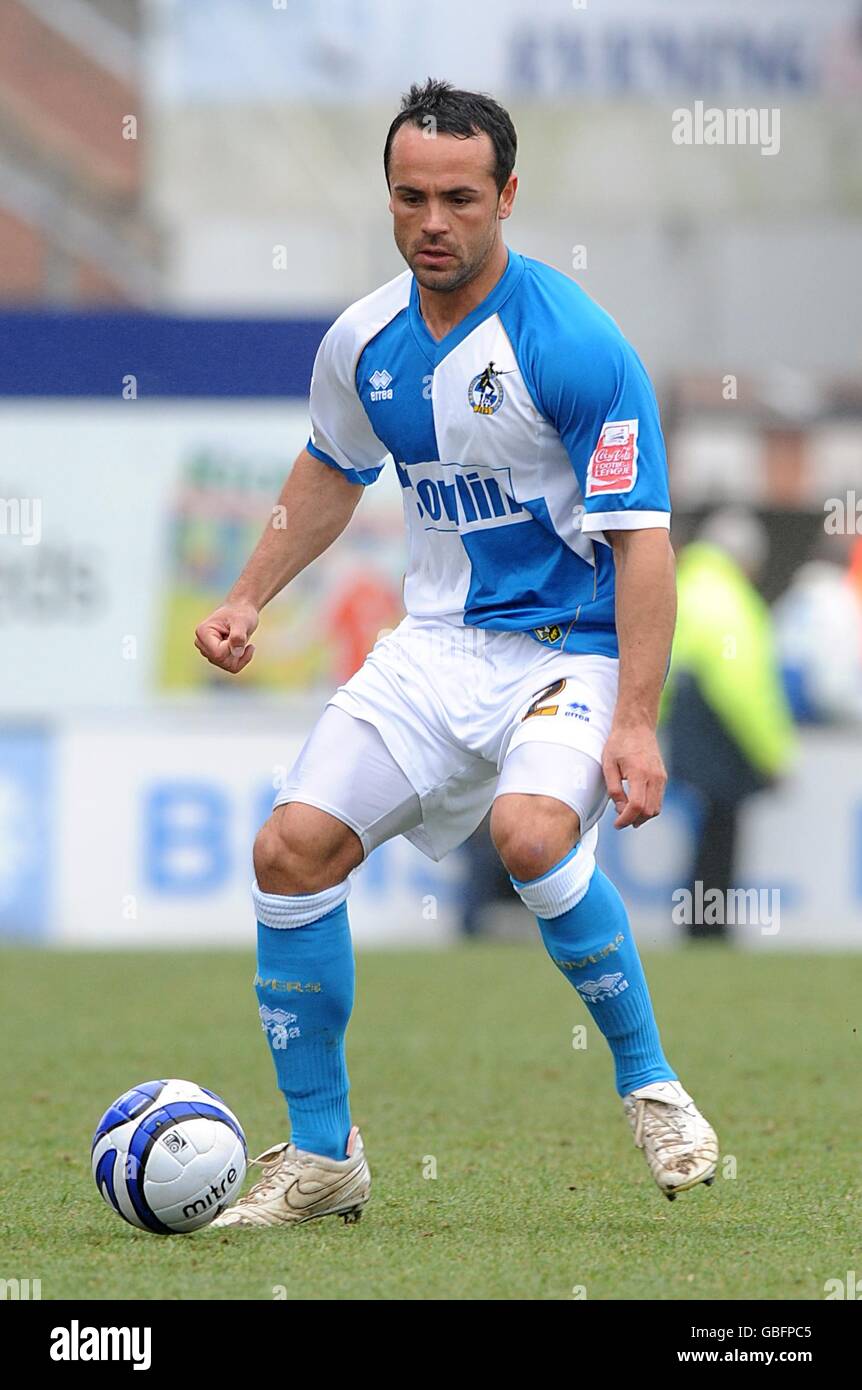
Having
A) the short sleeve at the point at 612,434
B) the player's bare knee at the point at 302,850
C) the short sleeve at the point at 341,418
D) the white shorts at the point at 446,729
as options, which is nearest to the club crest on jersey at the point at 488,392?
the short sleeve at the point at 612,434

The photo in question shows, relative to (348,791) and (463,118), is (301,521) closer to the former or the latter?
(348,791)

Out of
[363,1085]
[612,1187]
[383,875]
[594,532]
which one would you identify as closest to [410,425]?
[594,532]

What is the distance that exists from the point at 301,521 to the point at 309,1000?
104 centimetres

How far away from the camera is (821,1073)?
7.14 meters

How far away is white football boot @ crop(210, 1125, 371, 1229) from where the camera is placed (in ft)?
15.4

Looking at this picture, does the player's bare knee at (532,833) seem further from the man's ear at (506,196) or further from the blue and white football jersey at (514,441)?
the man's ear at (506,196)

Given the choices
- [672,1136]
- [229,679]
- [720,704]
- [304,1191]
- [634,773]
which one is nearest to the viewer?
[634,773]

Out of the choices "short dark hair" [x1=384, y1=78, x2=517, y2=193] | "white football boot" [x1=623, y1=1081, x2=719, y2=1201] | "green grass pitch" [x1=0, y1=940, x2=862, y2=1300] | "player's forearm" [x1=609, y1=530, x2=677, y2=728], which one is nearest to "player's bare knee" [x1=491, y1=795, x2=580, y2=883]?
"player's forearm" [x1=609, y1=530, x2=677, y2=728]

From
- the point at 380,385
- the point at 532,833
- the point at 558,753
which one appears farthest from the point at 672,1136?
the point at 380,385

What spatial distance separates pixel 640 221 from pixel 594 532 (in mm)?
21772

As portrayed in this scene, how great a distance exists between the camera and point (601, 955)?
454 centimetres

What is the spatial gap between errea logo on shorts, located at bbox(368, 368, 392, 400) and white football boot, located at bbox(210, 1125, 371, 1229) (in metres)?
1.50

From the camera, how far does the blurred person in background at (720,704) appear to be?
1153 centimetres

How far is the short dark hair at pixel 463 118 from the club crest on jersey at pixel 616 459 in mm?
521
